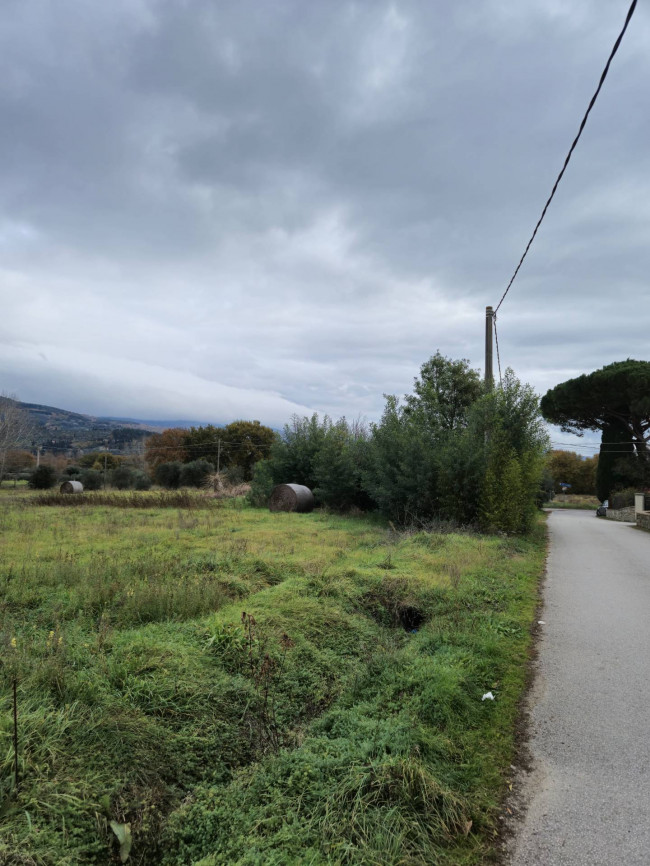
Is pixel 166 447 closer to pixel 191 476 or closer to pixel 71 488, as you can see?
pixel 191 476

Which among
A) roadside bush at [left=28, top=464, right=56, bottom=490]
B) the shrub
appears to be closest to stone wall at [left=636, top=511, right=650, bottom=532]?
roadside bush at [left=28, top=464, right=56, bottom=490]

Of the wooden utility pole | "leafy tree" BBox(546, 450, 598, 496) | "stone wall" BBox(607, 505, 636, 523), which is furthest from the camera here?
"leafy tree" BBox(546, 450, 598, 496)

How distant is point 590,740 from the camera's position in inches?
135

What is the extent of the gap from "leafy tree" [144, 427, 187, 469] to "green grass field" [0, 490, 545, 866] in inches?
2167

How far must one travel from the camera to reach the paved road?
244 cm

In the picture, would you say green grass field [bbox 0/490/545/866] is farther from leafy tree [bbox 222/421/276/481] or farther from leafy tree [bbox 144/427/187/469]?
leafy tree [bbox 144/427/187/469]

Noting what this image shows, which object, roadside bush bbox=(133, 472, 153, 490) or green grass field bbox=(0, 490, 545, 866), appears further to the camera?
roadside bush bbox=(133, 472, 153, 490)

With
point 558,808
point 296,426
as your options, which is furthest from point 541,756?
point 296,426

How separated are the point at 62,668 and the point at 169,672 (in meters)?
0.74

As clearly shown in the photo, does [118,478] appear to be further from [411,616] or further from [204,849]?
[204,849]

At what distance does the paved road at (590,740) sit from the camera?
96.0 inches

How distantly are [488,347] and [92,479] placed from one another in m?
35.4

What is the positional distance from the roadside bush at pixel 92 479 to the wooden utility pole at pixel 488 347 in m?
34.6

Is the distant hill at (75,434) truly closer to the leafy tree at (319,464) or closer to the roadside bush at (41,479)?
the roadside bush at (41,479)
